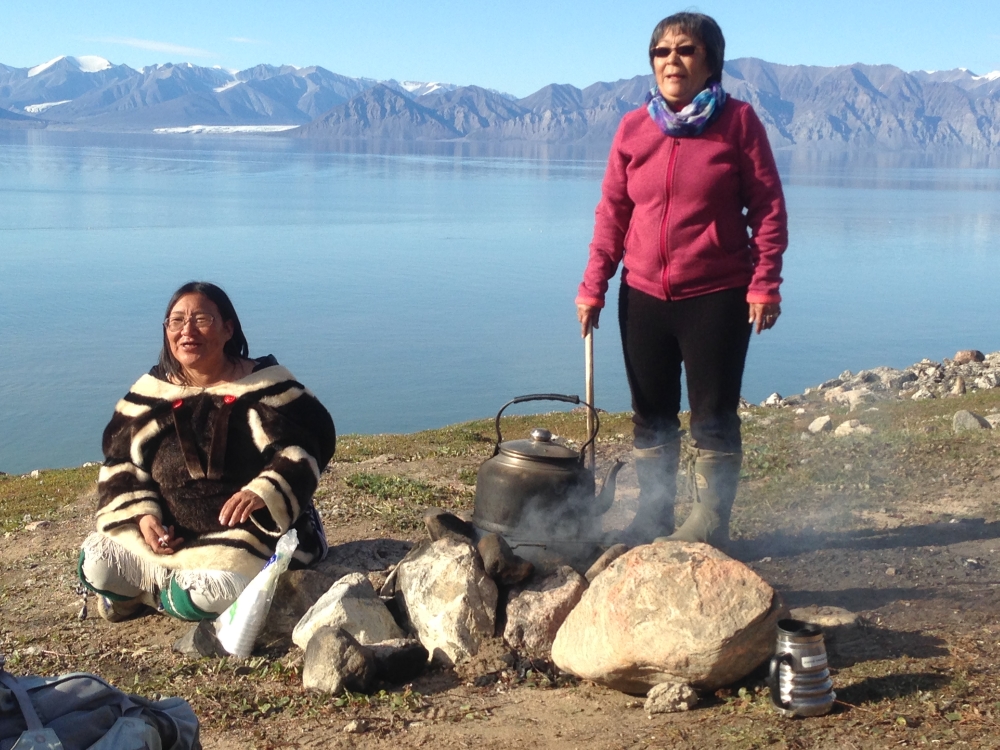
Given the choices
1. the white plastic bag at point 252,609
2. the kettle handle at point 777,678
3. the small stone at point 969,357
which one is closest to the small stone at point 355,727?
the white plastic bag at point 252,609

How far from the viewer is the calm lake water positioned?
795 inches

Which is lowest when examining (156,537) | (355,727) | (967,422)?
(967,422)

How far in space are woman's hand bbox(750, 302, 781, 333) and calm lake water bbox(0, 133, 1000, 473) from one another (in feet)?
47.4

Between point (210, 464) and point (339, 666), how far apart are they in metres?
1.25

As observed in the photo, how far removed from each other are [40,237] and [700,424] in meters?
37.9

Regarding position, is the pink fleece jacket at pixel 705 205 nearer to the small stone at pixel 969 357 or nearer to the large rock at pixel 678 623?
the large rock at pixel 678 623

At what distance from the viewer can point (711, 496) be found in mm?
4734

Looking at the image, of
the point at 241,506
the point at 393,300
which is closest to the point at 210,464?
the point at 241,506

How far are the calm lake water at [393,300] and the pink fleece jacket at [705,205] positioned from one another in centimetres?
1424

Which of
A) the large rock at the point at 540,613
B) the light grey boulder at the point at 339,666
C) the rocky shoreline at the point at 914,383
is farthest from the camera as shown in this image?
the rocky shoreline at the point at 914,383

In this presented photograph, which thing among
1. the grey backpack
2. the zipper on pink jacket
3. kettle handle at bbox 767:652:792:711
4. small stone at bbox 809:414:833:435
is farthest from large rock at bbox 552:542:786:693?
small stone at bbox 809:414:833:435

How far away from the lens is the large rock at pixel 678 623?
365 centimetres

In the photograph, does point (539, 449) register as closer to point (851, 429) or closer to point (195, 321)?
point (195, 321)

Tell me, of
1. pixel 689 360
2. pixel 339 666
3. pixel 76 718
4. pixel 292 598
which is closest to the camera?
pixel 76 718
